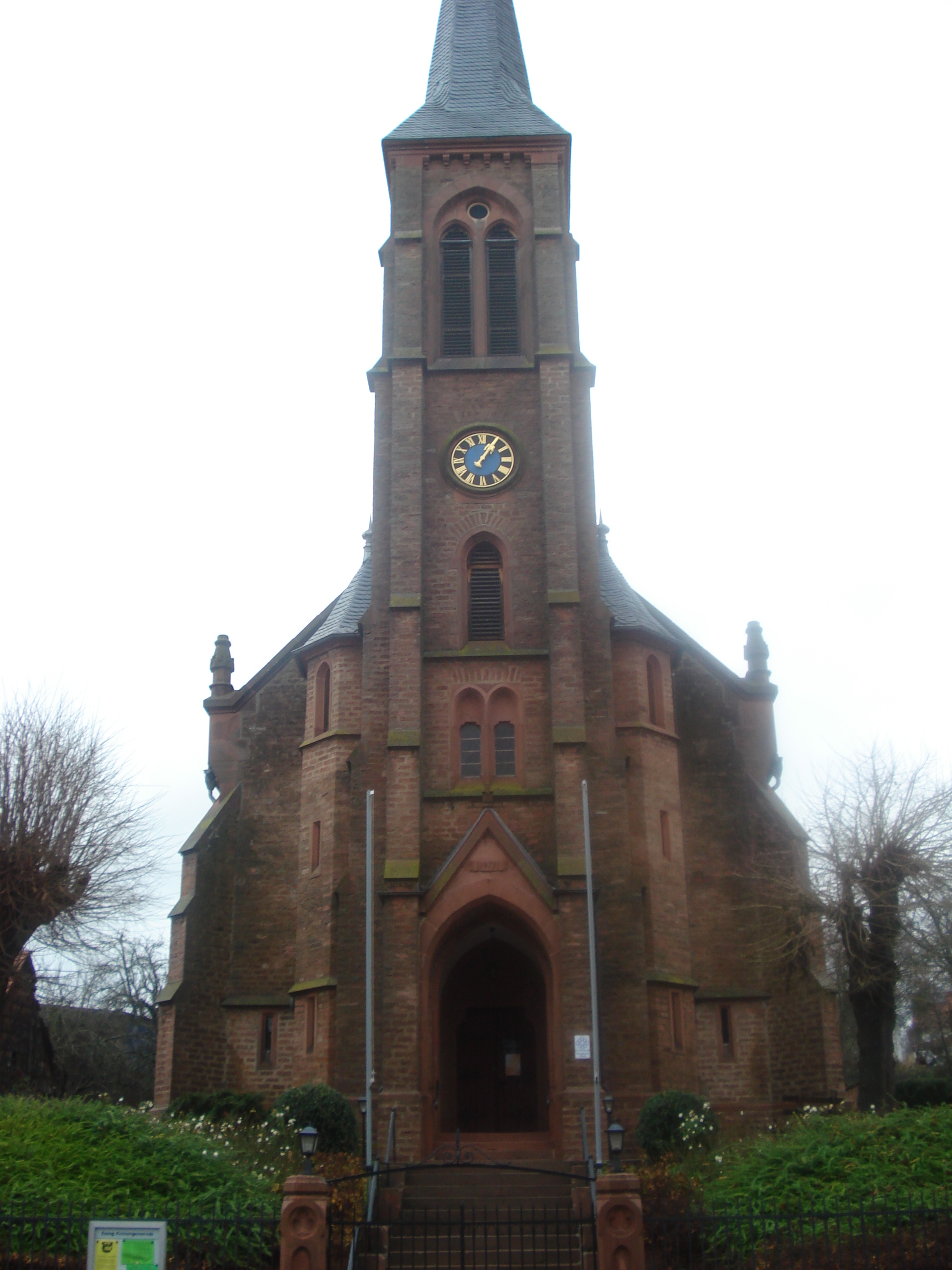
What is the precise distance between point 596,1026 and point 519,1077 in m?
4.62

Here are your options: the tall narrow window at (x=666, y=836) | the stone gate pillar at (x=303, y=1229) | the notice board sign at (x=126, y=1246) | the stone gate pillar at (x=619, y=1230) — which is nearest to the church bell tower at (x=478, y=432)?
the tall narrow window at (x=666, y=836)

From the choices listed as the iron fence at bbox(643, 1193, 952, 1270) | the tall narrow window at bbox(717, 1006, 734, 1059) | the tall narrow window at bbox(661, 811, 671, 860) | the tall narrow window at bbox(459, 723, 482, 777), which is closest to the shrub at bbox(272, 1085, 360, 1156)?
the iron fence at bbox(643, 1193, 952, 1270)

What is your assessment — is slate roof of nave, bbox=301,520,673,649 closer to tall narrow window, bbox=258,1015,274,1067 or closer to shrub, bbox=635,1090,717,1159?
tall narrow window, bbox=258,1015,274,1067

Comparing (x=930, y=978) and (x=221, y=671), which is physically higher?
(x=221, y=671)

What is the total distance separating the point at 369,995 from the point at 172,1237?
33.1 feet

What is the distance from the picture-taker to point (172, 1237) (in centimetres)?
1684

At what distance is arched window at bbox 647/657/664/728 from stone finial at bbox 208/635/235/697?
11.1 meters

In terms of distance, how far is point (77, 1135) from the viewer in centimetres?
1950

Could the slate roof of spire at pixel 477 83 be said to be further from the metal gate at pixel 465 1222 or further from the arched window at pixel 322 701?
the metal gate at pixel 465 1222

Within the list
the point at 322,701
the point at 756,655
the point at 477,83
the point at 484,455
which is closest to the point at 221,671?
the point at 322,701

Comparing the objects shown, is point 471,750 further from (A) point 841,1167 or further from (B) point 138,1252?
(B) point 138,1252

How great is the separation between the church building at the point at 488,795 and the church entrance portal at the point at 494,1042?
0.07 metres

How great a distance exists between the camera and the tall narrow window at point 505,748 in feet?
97.6

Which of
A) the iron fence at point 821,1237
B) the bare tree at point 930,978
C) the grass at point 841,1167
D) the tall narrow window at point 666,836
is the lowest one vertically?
the iron fence at point 821,1237
